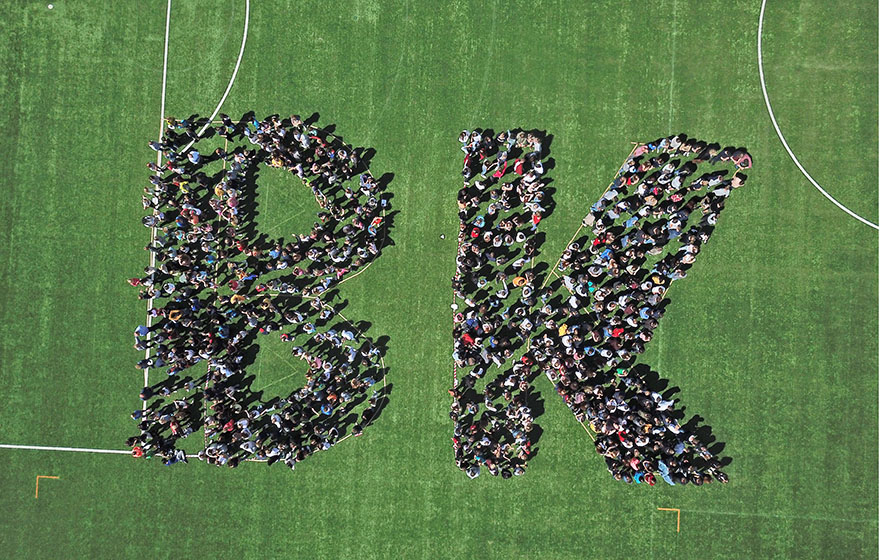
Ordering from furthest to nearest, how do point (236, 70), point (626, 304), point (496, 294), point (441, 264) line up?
point (236, 70) < point (441, 264) < point (496, 294) < point (626, 304)

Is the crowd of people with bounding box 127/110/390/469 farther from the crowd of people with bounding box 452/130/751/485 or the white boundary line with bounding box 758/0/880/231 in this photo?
the white boundary line with bounding box 758/0/880/231

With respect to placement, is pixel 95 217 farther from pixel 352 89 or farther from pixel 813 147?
pixel 813 147

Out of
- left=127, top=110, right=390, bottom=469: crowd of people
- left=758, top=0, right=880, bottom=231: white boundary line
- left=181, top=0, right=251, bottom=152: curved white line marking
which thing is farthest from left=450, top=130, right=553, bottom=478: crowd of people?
left=181, top=0, right=251, bottom=152: curved white line marking

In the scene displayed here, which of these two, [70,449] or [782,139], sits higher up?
[782,139]

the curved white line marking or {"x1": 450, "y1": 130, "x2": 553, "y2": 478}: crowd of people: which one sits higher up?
the curved white line marking

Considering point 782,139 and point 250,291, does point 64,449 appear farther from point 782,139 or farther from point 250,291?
point 782,139

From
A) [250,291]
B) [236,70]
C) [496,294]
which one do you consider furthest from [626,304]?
[236,70]

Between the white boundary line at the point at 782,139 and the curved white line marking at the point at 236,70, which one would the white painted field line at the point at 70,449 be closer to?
the curved white line marking at the point at 236,70

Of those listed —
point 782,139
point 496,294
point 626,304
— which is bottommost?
point 626,304
